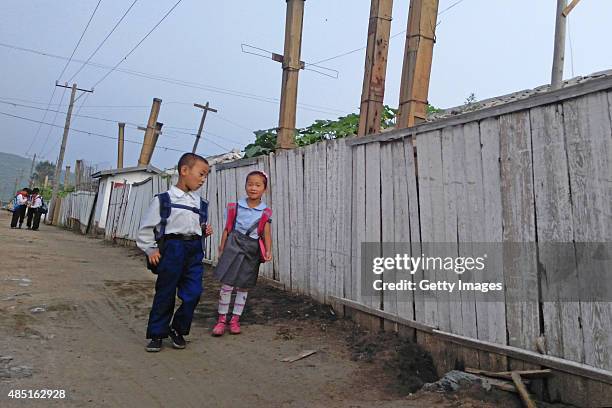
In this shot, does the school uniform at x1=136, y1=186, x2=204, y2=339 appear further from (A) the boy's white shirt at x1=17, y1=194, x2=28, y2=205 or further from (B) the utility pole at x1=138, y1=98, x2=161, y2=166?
(B) the utility pole at x1=138, y1=98, x2=161, y2=166

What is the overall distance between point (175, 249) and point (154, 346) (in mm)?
802

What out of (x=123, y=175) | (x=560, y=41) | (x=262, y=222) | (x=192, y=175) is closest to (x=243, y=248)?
(x=262, y=222)

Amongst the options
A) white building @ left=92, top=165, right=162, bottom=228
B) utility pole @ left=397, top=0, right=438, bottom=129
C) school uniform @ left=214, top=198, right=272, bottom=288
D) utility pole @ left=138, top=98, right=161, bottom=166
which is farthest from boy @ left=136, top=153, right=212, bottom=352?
utility pole @ left=138, top=98, right=161, bottom=166

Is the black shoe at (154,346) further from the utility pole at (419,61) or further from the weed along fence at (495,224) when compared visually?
the utility pole at (419,61)

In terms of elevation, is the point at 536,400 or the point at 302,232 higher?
the point at 302,232

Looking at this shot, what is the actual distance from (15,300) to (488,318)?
15.9 ft

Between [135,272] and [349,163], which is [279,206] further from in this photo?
[135,272]

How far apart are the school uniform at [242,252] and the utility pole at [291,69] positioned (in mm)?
2241

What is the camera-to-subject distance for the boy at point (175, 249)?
3719 mm

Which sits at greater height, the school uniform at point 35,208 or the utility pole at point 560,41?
the utility pole at point 560,41

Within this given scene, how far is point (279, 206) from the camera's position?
5.74 meters

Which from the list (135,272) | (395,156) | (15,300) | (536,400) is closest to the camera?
(536,400)

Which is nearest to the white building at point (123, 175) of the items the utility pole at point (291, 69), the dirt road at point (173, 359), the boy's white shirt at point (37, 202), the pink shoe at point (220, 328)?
the boy's white shirt at point (37, 202)

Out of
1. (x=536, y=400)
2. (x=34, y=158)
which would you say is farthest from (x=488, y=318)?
(x=34, y=158)
